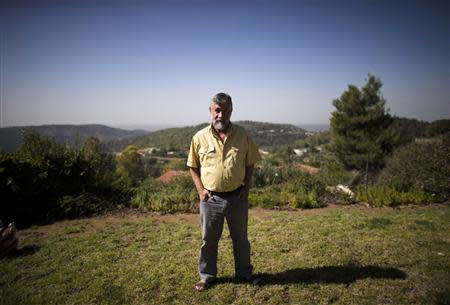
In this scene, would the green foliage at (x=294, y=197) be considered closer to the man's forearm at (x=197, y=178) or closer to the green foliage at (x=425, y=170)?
the green foliage at (x=425, y=170)

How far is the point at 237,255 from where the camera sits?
9.85 feet

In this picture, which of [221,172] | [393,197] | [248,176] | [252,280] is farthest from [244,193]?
[393,197]

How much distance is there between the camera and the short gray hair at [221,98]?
2.61 m

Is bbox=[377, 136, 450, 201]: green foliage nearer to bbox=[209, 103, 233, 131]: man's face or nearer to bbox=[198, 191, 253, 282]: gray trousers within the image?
bbox=[198, 191, 253, 282]: gray trousers

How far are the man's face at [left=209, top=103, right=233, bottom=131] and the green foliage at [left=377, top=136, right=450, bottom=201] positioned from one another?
7417 millimetres

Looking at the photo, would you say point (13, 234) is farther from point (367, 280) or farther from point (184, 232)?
point (367, 280)

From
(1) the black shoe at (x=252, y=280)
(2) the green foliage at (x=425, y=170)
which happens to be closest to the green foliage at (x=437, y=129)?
(2) the green foliage at (x=425, y=170)

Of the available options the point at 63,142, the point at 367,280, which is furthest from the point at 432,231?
the point at 63,142

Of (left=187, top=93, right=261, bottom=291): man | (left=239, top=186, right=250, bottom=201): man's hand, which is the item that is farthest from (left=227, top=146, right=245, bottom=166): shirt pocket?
(left=239, top=186, right=250, bottom=201): man's hand

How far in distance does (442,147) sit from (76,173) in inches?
426

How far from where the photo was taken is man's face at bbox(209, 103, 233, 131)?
2623mm

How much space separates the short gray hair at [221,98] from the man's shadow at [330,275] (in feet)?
7.42

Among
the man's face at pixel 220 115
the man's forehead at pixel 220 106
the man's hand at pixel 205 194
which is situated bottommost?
the man's hand at pixel 205 194

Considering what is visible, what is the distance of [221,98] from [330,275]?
270 cm
